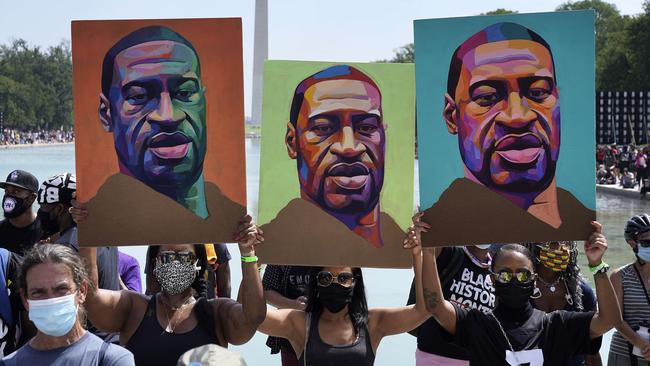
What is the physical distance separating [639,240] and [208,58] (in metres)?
2.32

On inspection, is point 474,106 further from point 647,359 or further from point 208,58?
point 647,359

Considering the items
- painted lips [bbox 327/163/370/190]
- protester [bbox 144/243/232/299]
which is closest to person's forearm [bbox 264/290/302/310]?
protester [bbox 144/243/232/299]

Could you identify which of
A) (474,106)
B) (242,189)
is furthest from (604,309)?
(242,189)

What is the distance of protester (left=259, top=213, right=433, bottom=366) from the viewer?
385cm

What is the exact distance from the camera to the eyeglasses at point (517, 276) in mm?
3746

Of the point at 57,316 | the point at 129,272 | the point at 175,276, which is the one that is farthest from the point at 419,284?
the point at 129,272

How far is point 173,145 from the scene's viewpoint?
3.92m

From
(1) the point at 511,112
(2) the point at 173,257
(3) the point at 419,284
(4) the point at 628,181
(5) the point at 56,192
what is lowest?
(4) the point at 628,181

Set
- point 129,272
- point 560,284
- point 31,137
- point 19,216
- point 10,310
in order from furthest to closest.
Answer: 1. point 31,137
2. point 19,216
3. point 129,272
4. point 560,284
5. point 10,310

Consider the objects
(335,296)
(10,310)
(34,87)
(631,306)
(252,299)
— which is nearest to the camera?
(252,299)

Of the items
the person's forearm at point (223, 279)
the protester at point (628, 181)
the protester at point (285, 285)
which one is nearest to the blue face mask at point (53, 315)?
the protester at point (285, 285)

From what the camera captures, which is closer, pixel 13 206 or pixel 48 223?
pixel 48 223

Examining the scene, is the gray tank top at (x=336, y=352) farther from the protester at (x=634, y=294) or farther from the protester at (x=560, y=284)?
the protester at (x=634, y=294)

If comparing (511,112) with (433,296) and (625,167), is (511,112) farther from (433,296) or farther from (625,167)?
(625,167)
